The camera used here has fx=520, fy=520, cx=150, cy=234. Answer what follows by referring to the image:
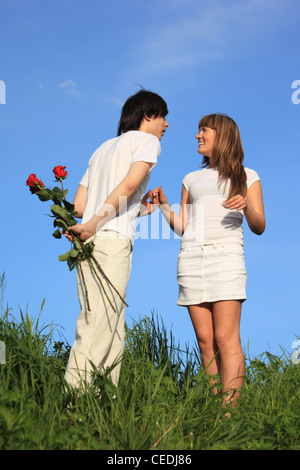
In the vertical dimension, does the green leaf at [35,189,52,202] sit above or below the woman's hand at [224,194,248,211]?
above

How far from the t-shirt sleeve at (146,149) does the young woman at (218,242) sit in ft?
2.20

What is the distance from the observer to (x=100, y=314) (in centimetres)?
353

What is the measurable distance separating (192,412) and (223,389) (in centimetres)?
41

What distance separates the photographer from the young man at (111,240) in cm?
352

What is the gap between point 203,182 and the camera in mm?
4227

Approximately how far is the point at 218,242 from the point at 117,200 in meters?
1.00

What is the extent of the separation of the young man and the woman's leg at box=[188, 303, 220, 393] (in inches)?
27.4

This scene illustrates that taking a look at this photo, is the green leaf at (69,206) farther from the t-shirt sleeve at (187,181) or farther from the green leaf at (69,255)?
the t-shirt sleeve at (187,181)

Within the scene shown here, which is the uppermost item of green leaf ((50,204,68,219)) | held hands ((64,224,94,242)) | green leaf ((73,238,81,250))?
green leaf ((50,204,68,219))

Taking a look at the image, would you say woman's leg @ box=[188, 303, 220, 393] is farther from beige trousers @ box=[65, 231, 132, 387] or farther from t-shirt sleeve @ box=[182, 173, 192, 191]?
t-shirt sleeve @ box=[182, 173, 192, 191]

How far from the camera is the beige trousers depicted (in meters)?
3.52

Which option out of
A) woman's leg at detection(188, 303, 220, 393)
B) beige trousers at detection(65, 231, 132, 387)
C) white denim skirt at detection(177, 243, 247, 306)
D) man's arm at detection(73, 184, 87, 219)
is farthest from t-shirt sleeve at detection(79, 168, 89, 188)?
woman's leg at detection(188, 303, 220, 393)
